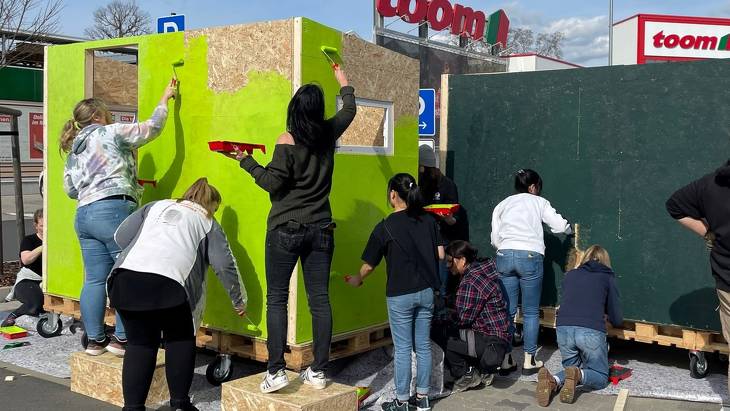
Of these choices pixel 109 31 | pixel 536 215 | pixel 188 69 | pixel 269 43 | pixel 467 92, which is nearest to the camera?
pixel 269 43

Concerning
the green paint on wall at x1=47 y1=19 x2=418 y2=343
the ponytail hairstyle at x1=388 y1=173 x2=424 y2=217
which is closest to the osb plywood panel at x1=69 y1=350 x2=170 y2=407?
the green paint on wall at x1=47 y1=19 x2=418 y2=343

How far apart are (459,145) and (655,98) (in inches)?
78.8

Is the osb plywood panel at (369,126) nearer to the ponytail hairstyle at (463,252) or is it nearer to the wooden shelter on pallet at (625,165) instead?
the ponytail hairstyle at (463,252)

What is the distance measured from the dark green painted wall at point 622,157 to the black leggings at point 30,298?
14.4 ft

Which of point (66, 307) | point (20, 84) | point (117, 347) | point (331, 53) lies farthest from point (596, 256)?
point (20, 84)

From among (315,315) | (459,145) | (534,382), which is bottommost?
(534,382)

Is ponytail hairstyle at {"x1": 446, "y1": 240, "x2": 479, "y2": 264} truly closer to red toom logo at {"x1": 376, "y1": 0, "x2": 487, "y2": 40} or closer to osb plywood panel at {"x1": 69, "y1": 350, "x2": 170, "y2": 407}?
osb plywood panel at {"x1": 69, "y1": 350, "x2": 170, "y2": 407}

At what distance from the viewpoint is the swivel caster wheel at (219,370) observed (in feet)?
18.7

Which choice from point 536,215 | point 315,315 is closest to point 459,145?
point 536,215

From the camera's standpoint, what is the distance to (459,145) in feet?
25.3

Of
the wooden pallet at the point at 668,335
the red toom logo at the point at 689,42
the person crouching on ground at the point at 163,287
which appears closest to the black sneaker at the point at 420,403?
the person crouching on ground at the point at 163,287

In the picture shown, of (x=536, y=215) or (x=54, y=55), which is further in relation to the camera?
(x=54, y=55)

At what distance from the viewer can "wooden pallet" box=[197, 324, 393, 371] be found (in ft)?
17.6

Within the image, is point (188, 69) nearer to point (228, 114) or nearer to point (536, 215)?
point (228, 114)
